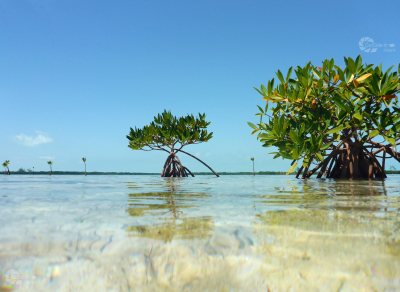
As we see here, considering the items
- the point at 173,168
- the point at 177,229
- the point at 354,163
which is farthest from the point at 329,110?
the point at 173,168

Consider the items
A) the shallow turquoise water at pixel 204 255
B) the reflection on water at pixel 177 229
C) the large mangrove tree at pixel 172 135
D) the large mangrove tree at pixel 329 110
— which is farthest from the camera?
the large mangrove tree at pixel 172 135

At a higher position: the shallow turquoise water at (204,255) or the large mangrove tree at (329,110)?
the large mangrove tree at (329,110)

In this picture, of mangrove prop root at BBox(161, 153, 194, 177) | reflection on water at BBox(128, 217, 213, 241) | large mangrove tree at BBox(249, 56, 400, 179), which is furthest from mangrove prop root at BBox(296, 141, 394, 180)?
mangrove prop root at BBox(161, 153, 194, 177)

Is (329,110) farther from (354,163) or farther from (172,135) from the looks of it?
(172,135)

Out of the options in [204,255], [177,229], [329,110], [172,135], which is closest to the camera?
[204,255]

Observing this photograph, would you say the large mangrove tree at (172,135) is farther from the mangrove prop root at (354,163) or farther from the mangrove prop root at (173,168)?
the mangrove prop root at (354,163)

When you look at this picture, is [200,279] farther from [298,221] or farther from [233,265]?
[298,221]

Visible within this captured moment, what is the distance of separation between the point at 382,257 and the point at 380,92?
27.1 ft

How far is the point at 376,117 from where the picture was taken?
29.1 feet

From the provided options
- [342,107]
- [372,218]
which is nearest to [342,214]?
[372,218]

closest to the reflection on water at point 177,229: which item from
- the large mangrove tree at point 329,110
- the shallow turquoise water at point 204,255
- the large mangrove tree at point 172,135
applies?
the shallow turquoise water at point 204,255

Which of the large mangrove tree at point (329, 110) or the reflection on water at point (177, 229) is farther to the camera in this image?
the large mangrove tree at point (329, 110)

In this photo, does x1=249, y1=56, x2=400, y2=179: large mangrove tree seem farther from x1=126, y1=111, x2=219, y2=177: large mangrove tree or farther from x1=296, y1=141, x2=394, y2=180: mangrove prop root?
x1=126, y1=111, x2=219, y2=177: large mangrove tree

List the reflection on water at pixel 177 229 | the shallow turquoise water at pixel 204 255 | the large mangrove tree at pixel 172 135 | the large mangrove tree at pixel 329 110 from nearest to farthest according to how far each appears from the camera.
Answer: the shallow turquoise water at pixel 204 255
the reflection on water at pixel 177 229
the large mangrove tree at pixel 329 110
the large mangrove tree at pixel 172 135
